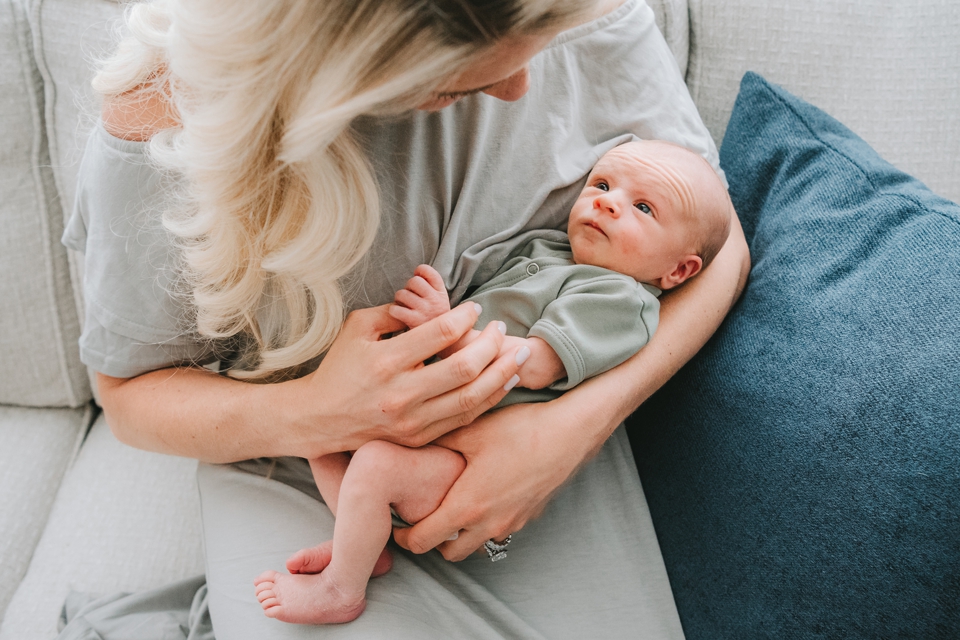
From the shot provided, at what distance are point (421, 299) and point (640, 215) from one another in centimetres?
38

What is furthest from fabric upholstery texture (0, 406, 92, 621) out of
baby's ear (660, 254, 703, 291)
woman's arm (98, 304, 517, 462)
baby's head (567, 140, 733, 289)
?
baby's ear (660, 254, 703, 291)

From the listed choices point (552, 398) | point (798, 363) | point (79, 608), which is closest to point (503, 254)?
point (552, 398)

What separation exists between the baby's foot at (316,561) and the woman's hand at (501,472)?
43 mm

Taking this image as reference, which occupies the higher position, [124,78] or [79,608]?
[124,78]

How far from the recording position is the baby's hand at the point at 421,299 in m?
0.90

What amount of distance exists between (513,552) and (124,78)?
879 mm

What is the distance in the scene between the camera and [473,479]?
0.90m

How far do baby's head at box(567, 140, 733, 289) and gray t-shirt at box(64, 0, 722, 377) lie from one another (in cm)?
7

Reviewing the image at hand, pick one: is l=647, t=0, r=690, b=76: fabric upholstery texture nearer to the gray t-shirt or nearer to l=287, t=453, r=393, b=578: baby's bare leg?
the gray t-shirt

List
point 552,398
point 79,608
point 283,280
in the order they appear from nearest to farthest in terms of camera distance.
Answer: point 283,280 < point 552,398 < point 79,608

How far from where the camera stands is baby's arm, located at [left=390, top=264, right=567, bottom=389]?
90 centimetres

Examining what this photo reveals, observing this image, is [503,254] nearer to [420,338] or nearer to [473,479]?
[420,338]

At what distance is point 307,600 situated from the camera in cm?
85

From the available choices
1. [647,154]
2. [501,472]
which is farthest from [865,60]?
[501,472]
